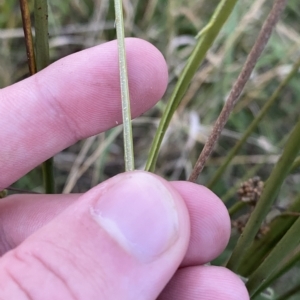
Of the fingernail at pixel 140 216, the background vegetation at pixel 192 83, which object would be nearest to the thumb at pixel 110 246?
the fingernail at pixel 140 216

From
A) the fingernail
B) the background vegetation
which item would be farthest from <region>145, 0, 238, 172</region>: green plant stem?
the background vegetation

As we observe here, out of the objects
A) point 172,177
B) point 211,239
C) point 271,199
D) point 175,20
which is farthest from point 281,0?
point 175,20

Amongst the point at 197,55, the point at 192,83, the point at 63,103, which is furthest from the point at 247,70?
the point at 192,83

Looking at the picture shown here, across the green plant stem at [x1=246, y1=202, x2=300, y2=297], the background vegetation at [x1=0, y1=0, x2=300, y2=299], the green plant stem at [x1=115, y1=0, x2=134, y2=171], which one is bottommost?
the background vegetation at [x1=0, y1=0, x2=300, y2=299]

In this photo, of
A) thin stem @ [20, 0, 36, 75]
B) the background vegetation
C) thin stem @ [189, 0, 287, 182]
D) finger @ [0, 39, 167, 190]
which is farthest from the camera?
the background vegetation

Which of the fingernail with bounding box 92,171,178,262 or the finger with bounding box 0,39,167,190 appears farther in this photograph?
the finger with bounding box 0,39,167,190

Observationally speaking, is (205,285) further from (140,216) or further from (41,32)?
(41,32)

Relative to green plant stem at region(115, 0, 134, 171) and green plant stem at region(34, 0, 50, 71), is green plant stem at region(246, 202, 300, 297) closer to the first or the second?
green plant stem at region(115, 0, 134, 171)

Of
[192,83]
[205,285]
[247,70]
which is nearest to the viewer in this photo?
[247,70]
